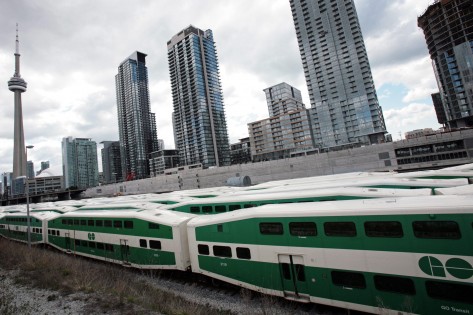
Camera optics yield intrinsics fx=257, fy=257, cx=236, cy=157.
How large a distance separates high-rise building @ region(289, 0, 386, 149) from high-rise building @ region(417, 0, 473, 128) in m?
25.4

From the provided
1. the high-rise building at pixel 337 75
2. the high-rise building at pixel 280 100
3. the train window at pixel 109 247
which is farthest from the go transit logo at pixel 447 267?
the high-rise building at pixel 280 100

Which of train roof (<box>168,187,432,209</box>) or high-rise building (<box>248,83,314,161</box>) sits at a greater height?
high-rise building (<box>248,83,314,161</box>)

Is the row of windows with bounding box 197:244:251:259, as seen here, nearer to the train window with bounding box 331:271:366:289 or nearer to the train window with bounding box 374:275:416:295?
the train window with bounding box 331:271:366:289

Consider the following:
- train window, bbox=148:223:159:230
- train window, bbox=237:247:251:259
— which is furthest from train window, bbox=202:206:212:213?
train window, bbox=237:247:251:259

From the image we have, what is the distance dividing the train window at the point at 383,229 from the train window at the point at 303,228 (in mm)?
1777

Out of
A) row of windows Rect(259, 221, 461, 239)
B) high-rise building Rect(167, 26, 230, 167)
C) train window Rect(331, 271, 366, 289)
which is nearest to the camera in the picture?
row of windows Rect(259, 221, 461, 239)

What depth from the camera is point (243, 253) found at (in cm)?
1101

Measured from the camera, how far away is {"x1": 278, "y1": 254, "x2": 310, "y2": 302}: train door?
9602 mm

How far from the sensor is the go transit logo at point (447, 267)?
6.80 meters

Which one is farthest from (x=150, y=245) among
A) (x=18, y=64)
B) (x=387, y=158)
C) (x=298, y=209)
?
(x=18, y=64)

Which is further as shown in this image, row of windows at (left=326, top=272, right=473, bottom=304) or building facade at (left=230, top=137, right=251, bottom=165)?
building facade at (left=230, top=137, right=251, bottom=165)

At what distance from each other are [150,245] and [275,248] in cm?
837

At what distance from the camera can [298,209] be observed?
1008 centimetres

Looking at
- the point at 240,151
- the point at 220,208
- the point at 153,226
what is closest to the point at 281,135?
the point at 240,151
